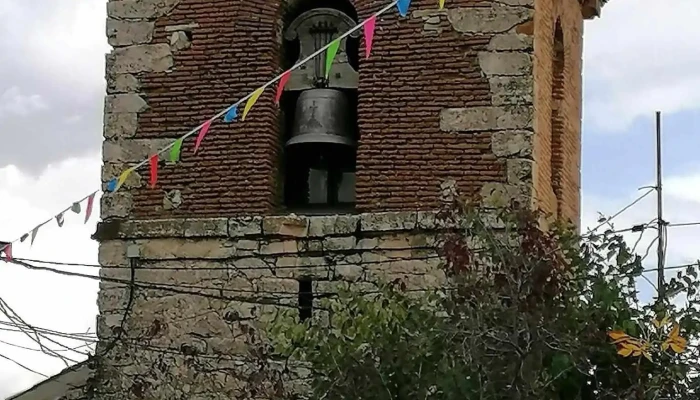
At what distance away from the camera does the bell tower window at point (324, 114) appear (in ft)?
36.9

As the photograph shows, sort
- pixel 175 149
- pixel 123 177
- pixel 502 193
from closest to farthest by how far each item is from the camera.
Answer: pixel 175 149 → pixel 123 177 → pixel 502 193

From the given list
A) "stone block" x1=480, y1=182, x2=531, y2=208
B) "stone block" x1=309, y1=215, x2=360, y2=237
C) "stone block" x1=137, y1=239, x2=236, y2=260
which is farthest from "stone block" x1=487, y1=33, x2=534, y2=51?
"stone block" x1=137, y1=239, x2=236, y2=260

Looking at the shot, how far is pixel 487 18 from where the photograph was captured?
11.0 meters

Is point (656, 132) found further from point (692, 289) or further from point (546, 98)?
point (692, 289)

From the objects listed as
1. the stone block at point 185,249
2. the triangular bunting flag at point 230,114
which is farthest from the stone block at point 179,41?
the stone block at point 185,249

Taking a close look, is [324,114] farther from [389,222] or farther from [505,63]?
[505,63]

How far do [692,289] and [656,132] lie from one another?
3.15 metres

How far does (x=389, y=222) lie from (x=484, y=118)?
0.91 metres

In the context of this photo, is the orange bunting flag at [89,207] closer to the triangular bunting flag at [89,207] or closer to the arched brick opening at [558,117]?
the triangular bunting flag at [89,207]

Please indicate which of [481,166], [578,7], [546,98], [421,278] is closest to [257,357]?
[421,278]

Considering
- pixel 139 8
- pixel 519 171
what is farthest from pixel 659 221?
pixel 139 8

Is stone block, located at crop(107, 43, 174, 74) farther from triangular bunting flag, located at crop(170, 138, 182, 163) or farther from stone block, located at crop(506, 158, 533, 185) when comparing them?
stone block, located at crop(506, 158, 533, 185)

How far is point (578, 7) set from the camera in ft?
42.4

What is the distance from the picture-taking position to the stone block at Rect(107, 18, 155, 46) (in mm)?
11555
